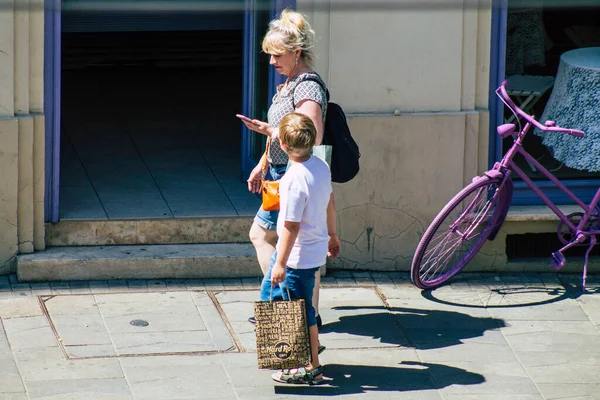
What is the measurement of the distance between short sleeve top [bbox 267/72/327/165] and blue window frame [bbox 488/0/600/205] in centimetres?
207

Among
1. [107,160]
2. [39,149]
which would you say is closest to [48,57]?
[39,149]

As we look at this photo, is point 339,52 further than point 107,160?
No

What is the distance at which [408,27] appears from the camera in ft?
25.9

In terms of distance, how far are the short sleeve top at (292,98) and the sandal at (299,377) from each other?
3.81ft

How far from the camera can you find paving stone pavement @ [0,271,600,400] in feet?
20.9

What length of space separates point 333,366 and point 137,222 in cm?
205

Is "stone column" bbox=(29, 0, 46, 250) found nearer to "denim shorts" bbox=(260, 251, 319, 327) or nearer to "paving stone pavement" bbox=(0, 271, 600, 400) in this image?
"paving stone pavement" bbox=(0, 271, 600, 400)

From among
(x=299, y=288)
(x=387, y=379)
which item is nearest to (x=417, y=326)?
(x=387, y=379)

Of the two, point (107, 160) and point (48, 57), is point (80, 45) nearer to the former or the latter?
point (107, 160)

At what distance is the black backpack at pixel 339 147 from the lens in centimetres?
672

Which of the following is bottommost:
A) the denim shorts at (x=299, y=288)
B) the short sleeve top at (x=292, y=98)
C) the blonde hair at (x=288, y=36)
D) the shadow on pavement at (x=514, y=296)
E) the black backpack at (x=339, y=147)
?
the shadow on pavement at (x=514, y=296)

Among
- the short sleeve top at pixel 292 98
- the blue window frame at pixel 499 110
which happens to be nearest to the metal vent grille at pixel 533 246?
the blue window frame at pixel 499 110

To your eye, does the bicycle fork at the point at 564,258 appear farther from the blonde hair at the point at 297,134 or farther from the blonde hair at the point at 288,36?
the blonde hair at the point at 297,134

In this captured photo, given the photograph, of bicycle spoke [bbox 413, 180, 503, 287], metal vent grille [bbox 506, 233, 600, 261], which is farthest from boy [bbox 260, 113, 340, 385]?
metal vent grille [bbox 506, 233, 600, 261]
